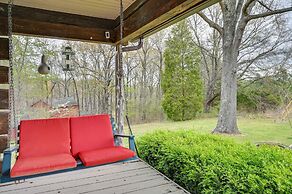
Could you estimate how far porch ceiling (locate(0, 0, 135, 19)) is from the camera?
274 centimetres

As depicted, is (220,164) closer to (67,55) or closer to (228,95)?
(67,55)

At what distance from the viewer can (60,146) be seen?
2.52m

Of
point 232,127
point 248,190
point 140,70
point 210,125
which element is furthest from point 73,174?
point 140,70

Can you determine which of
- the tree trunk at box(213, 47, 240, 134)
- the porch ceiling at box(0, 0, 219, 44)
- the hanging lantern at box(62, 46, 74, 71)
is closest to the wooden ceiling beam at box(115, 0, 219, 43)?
the porch ceiling at box(0, 0, 219, 44)

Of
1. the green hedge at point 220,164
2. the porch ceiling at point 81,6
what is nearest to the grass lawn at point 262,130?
the green hedge at point 220,164

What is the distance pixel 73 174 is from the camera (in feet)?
8.16

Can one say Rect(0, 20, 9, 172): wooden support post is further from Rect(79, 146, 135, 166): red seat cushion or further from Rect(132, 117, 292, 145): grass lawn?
Rect(132, 117, 292, 145): grass lawn

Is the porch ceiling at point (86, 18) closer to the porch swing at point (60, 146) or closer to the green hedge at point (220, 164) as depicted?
the porch swing at point (60, 146)

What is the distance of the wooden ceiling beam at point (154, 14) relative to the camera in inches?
76.9

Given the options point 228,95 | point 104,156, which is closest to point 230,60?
point 228,95

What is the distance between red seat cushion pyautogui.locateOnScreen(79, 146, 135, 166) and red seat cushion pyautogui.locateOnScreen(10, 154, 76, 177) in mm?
148

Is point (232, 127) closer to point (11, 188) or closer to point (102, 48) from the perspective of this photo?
point (102, 48)

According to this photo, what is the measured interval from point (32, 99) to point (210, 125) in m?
4.71

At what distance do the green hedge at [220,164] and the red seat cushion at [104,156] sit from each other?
565 millimetres
